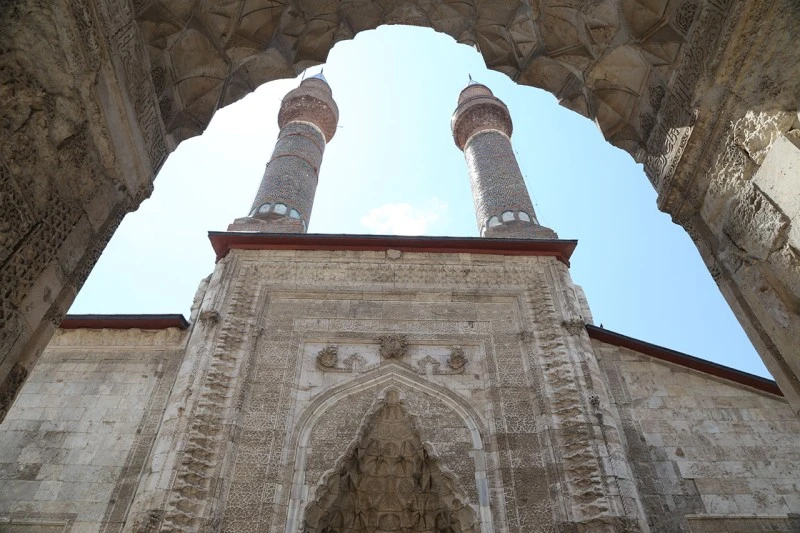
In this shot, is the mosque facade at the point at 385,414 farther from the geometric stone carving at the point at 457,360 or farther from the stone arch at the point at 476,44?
the stone arch at the point at 476,44

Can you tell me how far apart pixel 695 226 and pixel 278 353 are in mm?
4819

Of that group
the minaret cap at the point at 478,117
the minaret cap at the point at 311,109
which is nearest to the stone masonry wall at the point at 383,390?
the minaret cap at the point at 478,117

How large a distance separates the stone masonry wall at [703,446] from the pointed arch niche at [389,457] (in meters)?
1.74

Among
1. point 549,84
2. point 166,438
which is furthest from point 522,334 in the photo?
point 166,438

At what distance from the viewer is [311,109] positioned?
1633 centimetres

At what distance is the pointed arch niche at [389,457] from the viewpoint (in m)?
5.15

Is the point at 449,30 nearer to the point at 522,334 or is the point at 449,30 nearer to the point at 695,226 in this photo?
the point at 695,226

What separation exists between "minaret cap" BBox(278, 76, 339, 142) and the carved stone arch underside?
12.2 m

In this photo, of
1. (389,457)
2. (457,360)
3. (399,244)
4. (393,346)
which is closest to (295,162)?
(399,244)

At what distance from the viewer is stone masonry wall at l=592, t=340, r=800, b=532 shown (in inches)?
199

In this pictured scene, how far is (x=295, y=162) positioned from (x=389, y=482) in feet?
33.1

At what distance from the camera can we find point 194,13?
280 centimetres

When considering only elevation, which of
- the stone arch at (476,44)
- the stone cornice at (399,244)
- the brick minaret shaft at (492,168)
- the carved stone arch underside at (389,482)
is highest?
the brick minaret shaft at (492,168)

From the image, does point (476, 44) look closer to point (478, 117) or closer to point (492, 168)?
point (492, 168)
